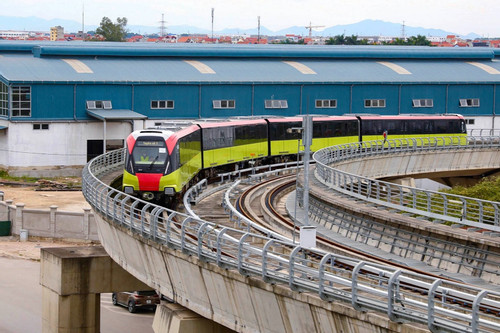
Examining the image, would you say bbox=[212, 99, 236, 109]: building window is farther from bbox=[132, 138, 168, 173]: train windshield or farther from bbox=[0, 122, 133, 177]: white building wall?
bbox=[132, 138, 168, 173]: train windshield

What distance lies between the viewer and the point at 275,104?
73.5 meters

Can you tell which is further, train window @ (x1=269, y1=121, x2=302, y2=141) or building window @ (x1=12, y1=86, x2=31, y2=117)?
building window @ (x1=12, y1=86, x2=31, y2=117)

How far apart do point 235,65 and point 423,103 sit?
48.8 ft

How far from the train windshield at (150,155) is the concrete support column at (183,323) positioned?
12537 millimetres

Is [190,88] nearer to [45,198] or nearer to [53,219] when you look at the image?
[45,198]

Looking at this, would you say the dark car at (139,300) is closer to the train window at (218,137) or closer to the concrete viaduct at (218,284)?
the concrete viaduct at (218,284)

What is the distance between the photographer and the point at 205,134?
1945 inches

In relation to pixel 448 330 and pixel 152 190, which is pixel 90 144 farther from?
pixel 448 330

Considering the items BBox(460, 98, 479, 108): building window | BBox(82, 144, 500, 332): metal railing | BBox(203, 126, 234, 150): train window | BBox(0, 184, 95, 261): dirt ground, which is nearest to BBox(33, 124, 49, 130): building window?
BBox(0, 184, 95, 261): dirt ground

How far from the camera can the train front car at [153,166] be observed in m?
37.8

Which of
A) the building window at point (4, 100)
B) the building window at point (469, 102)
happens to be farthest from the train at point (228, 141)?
the building window at point (4, 100)

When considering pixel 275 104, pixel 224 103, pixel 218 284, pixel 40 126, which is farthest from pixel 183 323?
pixel 275 104

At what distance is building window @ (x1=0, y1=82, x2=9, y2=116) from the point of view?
64.6 meters

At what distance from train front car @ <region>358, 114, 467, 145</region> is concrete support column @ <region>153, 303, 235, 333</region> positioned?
140ft
